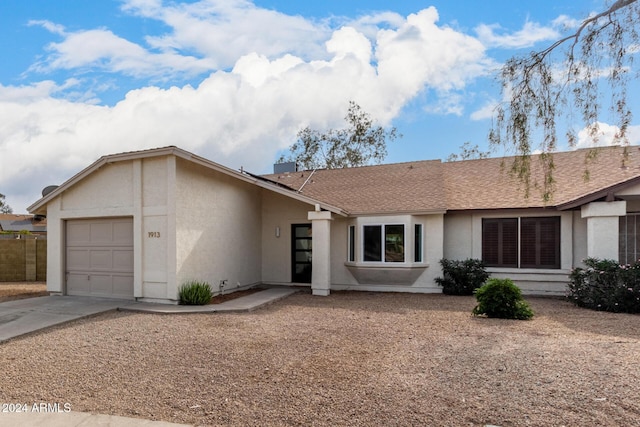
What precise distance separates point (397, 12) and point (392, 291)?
8.65 m

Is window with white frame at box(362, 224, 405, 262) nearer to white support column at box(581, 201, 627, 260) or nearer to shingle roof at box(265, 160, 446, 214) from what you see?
shingle roof at box(265, 160, 446, 214)

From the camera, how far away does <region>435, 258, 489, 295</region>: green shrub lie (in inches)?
500

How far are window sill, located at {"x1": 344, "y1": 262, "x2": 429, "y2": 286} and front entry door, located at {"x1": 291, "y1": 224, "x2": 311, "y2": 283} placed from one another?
1.68 m

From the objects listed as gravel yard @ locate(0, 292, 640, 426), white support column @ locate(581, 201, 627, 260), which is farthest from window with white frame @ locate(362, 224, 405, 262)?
white support column @ locate(581, 201, 627, 260)

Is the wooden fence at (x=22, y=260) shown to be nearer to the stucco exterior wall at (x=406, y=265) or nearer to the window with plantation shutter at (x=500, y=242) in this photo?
the stucco exterior wall at (x=406, y=265)

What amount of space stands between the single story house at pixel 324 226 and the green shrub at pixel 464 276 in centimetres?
47

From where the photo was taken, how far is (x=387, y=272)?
43.3 ft

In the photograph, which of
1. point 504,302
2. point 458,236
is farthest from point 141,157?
point 458,236

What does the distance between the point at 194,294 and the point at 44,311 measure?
3.39 meters

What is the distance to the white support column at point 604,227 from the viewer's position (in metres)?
10.7

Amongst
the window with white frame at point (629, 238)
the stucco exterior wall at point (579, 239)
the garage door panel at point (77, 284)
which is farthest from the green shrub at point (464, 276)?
the garage door panel at point (77, 284)

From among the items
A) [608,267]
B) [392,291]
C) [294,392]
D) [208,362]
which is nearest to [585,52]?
[608,267]

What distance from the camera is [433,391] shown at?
15.0ft

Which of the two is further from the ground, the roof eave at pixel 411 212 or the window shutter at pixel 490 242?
the roof eave at pixel 411 212
